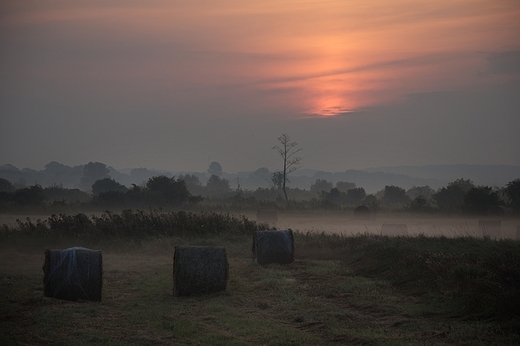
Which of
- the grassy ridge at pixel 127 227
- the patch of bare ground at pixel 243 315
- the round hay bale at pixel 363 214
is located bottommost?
the patch of bare ground at pixel 243 315

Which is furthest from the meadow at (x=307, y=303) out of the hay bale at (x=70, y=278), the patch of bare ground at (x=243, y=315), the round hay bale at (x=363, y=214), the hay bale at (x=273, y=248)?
the round hay bale at (x=363, y=214)

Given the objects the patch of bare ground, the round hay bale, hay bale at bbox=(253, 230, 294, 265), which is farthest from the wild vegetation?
the round hay bale

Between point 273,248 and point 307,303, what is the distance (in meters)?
6.66

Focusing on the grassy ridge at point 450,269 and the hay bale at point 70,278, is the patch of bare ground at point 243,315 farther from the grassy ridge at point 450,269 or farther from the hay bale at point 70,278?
the grassy ridge at point 450,269

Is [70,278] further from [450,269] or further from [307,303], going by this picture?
[450,269]

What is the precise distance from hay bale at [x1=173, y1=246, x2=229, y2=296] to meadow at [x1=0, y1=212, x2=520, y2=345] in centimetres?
28

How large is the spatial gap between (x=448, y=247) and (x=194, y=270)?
8.55 meters

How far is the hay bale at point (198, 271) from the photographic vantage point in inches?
563

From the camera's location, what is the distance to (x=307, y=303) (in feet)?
41.9

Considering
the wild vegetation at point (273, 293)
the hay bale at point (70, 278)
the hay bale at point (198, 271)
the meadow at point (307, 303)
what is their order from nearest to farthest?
the meadow at point (307, 303)
the wild vegetation at point (273, 293)
the hay bale at point (70, 278)
the hay bale at point (198, 271)

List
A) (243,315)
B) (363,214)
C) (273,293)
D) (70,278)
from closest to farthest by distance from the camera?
(243,315)
(70,278)
(273,293)
(363,214)

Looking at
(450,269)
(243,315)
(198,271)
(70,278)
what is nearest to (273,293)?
(198,271)

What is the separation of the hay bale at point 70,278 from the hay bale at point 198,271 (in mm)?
1959

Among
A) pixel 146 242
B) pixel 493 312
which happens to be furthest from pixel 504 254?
pixel 146 242
